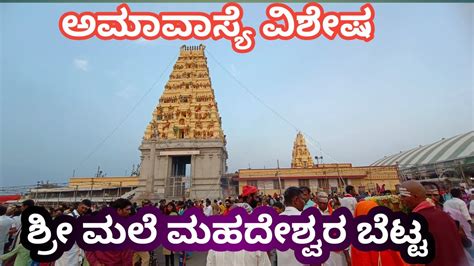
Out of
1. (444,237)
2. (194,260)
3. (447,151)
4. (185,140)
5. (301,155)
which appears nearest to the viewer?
(444,237)

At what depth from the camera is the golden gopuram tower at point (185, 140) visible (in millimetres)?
22719

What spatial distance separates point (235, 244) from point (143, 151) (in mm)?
23202

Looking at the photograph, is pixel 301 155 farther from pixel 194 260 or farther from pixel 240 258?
pixel 240 258

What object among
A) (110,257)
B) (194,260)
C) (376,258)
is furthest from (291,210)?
(194,260)

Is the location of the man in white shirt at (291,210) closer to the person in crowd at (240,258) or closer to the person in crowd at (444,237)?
the person in crowd at (240,258)

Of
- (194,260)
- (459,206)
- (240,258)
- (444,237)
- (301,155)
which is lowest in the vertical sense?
(194,260)

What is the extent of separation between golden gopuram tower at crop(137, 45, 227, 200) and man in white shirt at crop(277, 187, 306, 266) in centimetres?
1872

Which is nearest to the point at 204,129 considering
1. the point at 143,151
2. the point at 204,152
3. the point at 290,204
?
the point at 204,152

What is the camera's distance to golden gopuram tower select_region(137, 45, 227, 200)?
22.7 metres

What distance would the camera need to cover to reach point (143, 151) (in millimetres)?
24172

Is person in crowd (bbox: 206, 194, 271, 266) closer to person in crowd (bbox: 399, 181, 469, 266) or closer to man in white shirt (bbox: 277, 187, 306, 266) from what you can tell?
man in white shirt (bbox: 277, 187, 306, 266)

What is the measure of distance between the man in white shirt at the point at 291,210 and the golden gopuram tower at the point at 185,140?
61.4 ft

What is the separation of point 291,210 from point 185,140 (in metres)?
22.0

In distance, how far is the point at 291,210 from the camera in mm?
3203
